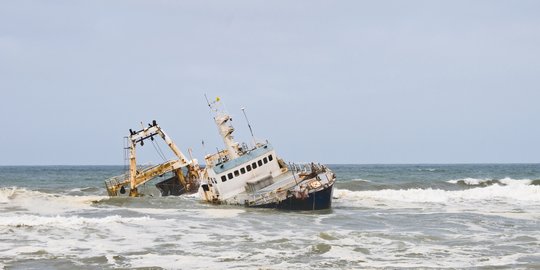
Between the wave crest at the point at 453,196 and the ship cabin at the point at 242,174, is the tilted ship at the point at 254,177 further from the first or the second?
the wave crest at the point at 453,196

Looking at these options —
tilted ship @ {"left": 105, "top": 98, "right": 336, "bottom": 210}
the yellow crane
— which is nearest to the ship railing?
tilted ship @ {"left": 105, "top": 98, "right": 336, "bottom": 210}

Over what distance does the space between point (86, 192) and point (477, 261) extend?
45537 mm

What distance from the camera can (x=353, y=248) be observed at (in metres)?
20.7

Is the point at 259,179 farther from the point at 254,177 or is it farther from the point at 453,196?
the point at 453,196

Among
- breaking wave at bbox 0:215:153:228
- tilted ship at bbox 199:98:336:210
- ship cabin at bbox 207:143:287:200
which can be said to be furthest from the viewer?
ship cabin at bbox 207:143:287:200

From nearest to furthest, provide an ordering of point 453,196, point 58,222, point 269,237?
point 269,237 → point 58,222 → point 453,196

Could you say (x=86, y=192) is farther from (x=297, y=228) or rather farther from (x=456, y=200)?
(x=297, y=228)

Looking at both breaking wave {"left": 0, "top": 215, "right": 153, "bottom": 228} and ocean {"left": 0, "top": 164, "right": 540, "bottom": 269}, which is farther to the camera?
breaking wave {"left": 0, "top": 215, "right": 153, "bottom": 228}

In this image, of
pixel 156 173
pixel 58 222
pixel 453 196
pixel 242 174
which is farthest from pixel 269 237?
pixel 453 196

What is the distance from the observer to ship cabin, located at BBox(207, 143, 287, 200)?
112 feet

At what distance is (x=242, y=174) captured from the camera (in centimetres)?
3453

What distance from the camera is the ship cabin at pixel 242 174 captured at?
34.2m

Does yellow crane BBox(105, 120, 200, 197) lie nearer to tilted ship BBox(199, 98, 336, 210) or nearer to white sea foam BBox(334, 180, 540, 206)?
tilted ship BBox(199, 98, 336, 210)

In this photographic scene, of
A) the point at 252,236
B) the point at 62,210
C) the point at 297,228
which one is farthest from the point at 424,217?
the point at 62,210
